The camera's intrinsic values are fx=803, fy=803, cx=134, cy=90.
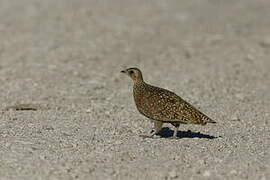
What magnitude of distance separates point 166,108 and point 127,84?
5423 mm

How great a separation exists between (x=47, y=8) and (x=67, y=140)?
1310 centimetres

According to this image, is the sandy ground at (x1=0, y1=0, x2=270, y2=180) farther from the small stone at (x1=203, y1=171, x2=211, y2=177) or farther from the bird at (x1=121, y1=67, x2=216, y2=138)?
the bird at (x1=121, y1=67, x2=216, y2=138)

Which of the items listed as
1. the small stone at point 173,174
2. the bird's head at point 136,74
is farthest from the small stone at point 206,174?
the bird's head at point 136,74

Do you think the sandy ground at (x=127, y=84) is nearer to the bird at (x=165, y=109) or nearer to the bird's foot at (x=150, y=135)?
the bird's foot at (x=150, y=135)


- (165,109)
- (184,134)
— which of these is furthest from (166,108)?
(184,134)

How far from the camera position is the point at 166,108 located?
9258 millimetres

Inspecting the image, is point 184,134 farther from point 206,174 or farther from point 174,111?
point 206,174

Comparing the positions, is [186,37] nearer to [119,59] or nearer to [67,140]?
[119,59]

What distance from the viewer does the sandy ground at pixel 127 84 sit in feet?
27.0

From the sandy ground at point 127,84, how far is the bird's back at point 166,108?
0.30 metres

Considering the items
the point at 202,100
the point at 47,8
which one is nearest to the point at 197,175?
the point at 202,100

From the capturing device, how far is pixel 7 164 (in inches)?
314

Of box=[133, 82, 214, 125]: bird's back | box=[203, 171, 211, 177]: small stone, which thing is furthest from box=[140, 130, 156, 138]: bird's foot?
box=[203, 171, 211, 177]: small stone

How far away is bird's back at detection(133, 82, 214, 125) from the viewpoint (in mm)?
9172
